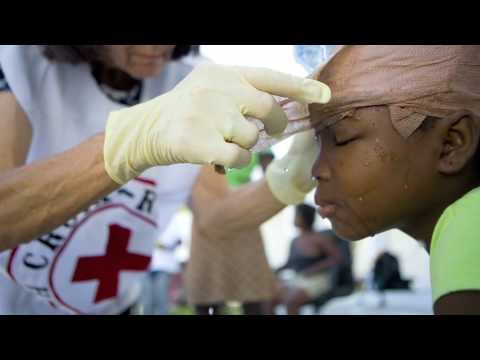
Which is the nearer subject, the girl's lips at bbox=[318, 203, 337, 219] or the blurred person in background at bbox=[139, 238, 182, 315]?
the girl's lips at bbox=[318, 203, 337, 219]

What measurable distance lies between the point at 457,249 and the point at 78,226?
1.00 metres

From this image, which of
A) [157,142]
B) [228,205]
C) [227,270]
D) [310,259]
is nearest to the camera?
[157,142]

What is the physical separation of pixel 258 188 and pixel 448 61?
0.79m

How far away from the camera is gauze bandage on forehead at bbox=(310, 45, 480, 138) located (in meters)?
1.00

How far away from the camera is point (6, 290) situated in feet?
5.08

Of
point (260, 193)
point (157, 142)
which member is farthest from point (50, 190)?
point (260, 193)

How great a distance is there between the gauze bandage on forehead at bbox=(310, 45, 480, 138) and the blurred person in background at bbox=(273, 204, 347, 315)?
297cm

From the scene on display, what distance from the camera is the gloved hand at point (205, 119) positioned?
966mm

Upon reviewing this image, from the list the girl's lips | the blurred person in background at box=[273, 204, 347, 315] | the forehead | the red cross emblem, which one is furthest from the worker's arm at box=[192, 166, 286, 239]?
the blurred person in background at box=[273, 204, 347, 315]

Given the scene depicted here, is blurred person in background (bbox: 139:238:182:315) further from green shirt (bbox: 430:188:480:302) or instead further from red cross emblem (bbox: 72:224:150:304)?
green shirt (bbox: 430:188:480:302)

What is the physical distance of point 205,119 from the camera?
97cm

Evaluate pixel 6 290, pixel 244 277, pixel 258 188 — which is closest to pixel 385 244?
pixel 244 277

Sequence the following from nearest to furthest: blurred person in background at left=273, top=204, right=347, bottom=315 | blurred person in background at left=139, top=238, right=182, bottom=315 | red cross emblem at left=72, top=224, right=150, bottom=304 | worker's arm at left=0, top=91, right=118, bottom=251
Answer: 1. worker's arm at left=0, top=91, right=118, bottom=251
2. red cross emblem at left=72, top=224, right=150, bottom=304
3. blurred person in background at left=139, top=238, right=182, bottom=315
4. blurred person in background at left=273, top=204, right=347, bottom=315

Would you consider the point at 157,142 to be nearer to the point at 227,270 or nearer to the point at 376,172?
the point at 376,172
